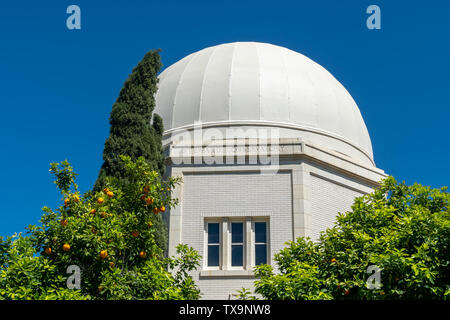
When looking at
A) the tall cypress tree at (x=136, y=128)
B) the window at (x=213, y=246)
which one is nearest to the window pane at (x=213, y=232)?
the window at (x=213, y=246)

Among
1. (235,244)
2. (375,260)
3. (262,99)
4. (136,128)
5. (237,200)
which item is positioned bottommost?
(375,260)

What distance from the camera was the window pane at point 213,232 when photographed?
1883 cm

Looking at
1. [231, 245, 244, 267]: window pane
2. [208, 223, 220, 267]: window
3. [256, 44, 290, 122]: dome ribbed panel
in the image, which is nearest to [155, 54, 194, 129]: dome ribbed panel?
[256, 44, 290, 122]: dome ribbed panel

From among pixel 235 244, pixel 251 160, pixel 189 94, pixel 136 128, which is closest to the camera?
pixel 136 128

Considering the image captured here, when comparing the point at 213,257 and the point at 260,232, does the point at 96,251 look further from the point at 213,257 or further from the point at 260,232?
the point at 260,232

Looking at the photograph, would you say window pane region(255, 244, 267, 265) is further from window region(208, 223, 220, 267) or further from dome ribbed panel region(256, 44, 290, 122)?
dome ribbed panel region(256, 44, 290, 122)

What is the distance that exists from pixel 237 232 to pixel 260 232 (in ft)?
2.48

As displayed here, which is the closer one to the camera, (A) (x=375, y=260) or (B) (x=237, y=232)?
(A) (x=375, y=260)

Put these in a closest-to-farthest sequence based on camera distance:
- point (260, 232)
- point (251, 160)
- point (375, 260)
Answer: point (375, 260) → point (260, 232) → point (251, 160)

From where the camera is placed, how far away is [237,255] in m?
18.6

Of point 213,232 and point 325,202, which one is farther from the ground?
point 325,202

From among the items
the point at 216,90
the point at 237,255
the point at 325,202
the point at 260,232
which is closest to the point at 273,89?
the point at 216,90

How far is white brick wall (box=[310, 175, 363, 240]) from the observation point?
19.1m
